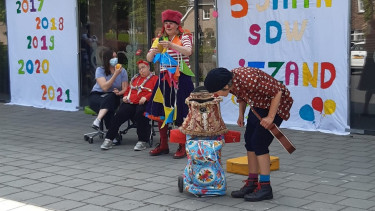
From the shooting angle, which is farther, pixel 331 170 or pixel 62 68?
pixel 62 68

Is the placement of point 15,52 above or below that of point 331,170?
above

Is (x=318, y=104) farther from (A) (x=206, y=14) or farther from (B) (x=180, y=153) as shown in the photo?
(B) (x=180, y=153)

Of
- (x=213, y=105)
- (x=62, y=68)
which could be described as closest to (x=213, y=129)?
(x=213, y=105)

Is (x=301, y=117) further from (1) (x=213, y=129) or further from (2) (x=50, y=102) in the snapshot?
(2) (x=50, y=102)

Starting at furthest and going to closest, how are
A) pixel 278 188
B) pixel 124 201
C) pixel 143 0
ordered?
1. pixel 143 0
2. pixel 278 188
3. pixel 124 201

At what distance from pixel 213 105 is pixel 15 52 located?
917cm

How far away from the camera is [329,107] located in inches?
389

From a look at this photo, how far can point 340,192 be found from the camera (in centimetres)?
630

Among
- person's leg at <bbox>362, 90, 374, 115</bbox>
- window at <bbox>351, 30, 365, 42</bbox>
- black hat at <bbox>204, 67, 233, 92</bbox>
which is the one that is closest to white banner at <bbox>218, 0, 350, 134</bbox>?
window at <bbox>351, 30, 365, 42</bbox>

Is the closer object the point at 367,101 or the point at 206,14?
the point at 367,101

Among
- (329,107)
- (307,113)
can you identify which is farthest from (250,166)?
(307,113)

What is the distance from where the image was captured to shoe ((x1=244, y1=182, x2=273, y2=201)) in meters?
6.01

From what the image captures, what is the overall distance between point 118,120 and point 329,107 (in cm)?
327

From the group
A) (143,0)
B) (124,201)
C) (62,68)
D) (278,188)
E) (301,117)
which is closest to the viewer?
(124,201)
